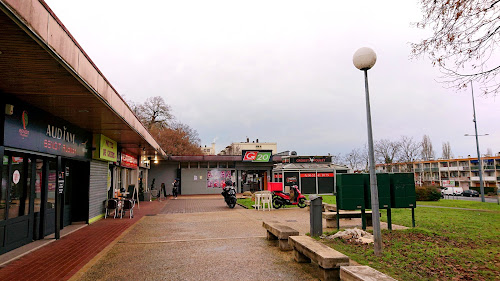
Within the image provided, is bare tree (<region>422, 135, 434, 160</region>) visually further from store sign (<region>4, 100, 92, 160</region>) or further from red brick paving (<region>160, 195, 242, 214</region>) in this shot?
store sign (<region>4, 100, 92, 160</region>)

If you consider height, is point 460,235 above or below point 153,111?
below

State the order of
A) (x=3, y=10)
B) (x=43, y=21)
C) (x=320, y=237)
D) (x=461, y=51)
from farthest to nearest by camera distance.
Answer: (x=320, y=237), (x=461, y=51), (x=43, y=21), (x=3, y=10)

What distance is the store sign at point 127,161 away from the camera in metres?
14.6

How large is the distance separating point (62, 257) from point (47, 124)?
9.95ft

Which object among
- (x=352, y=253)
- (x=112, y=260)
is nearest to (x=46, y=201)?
(x=112, y=260)

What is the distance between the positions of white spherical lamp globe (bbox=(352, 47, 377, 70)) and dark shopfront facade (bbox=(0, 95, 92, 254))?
20.3ft

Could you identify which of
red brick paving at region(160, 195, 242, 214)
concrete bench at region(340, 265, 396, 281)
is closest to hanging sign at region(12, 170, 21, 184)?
concrete bench at region(340, 265, 396, 281)

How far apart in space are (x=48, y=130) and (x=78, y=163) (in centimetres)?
313

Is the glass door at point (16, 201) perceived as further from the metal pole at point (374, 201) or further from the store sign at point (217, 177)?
the store sign at point (217, 177)

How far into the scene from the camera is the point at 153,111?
41438 mm

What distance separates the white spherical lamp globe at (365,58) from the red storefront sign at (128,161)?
12023mm

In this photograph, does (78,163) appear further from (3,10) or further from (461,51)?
(461,51)

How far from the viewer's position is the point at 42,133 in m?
6.77

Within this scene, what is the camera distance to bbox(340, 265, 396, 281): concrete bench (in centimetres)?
319
